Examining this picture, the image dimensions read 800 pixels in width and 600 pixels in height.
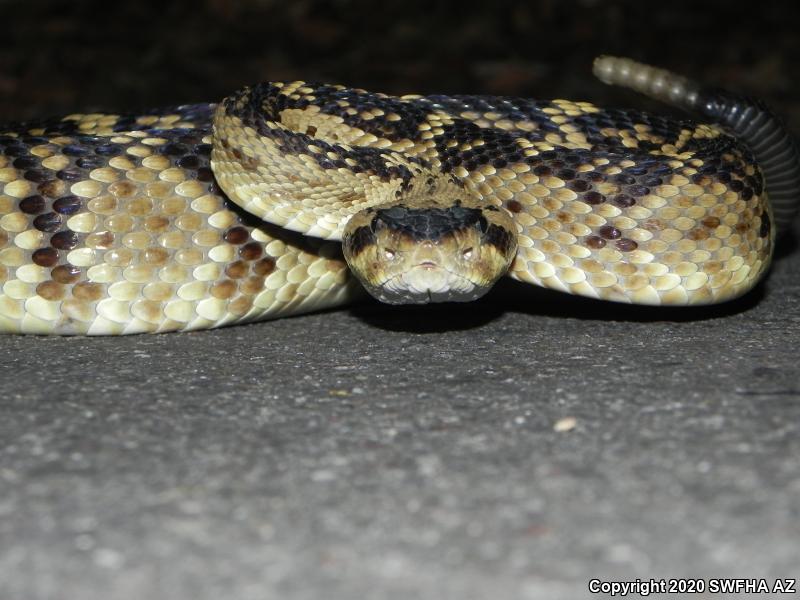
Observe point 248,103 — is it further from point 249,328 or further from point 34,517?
point 34,517

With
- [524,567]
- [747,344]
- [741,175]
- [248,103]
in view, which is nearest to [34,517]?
[524,567]

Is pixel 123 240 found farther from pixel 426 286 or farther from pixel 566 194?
pixel 566 194

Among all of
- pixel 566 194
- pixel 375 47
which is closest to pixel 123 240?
pixel 566 194

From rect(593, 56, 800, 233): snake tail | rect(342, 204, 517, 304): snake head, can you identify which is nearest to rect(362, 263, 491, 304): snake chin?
rect(342, 204, 517, 304): snake head

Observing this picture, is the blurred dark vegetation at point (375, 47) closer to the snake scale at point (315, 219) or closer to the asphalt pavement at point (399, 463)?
the snake scale at point (315, 219)

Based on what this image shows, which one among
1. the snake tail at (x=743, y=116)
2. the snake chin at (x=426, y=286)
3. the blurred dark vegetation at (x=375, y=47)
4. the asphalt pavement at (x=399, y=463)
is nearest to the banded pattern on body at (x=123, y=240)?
the asphalt pavement at (x=399, y=463)
